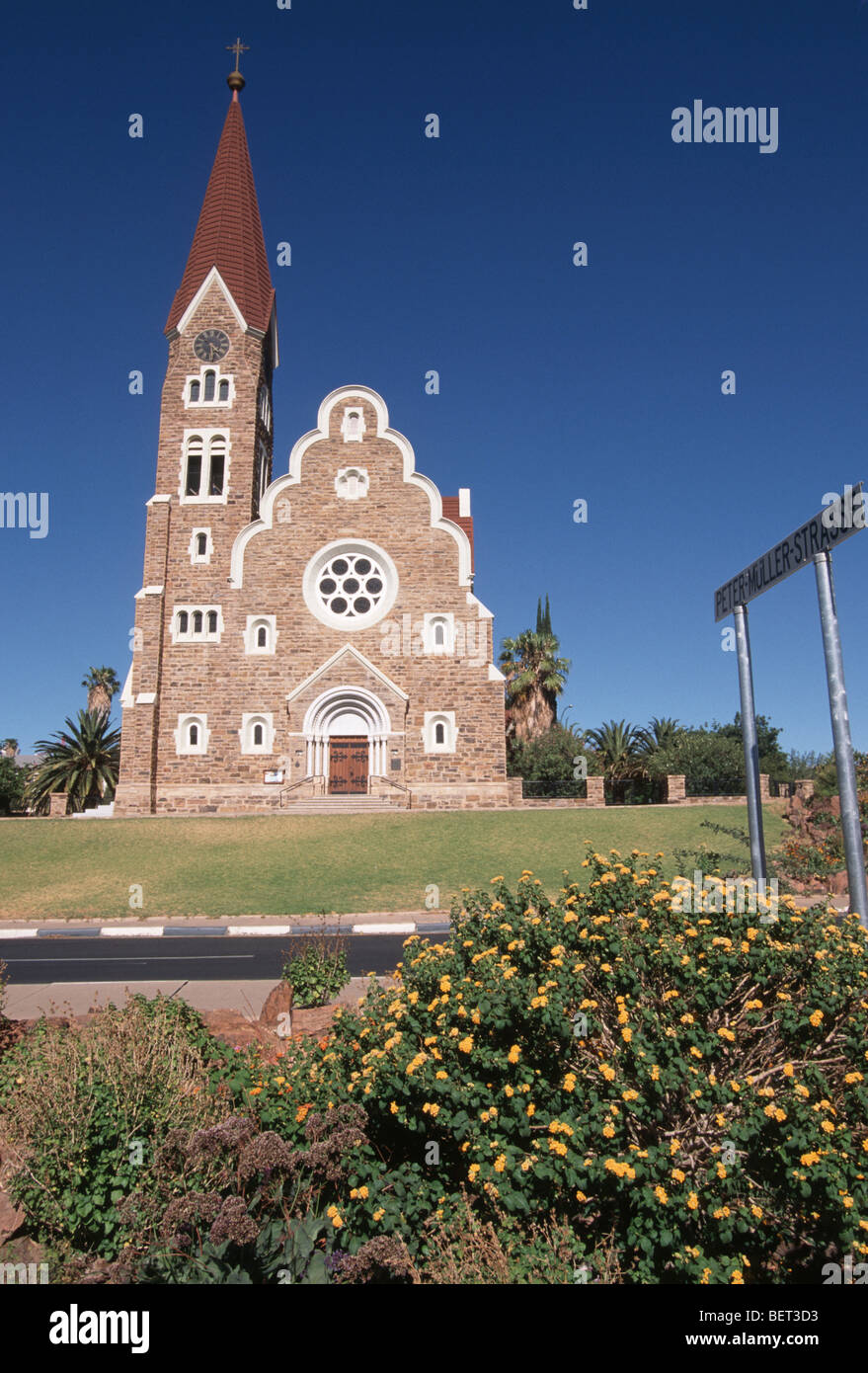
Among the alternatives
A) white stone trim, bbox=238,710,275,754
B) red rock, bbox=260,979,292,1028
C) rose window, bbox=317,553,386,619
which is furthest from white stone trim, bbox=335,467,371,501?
red rock, bbox=260,979,292,1028

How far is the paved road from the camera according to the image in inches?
426

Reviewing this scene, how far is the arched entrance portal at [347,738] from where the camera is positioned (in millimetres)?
29391

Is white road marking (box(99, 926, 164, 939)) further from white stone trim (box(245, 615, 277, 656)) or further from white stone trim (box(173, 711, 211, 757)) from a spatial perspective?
white stone trim (box(245, 615, 277, 656))

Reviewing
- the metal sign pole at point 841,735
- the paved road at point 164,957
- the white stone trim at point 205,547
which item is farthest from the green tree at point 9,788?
the metal sign pole at point 841,735

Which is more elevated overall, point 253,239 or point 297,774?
point 253,239

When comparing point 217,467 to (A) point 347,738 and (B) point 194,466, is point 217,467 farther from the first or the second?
(A) point 347,738

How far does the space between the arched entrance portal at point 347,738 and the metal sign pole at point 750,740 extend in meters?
23.2

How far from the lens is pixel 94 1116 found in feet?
13.9

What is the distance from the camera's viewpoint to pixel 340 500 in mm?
31516

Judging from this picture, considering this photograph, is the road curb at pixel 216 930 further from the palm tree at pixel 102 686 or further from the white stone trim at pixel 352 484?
the palm tree at pixel 102 686

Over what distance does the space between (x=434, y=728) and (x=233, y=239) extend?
2460 centimetres
